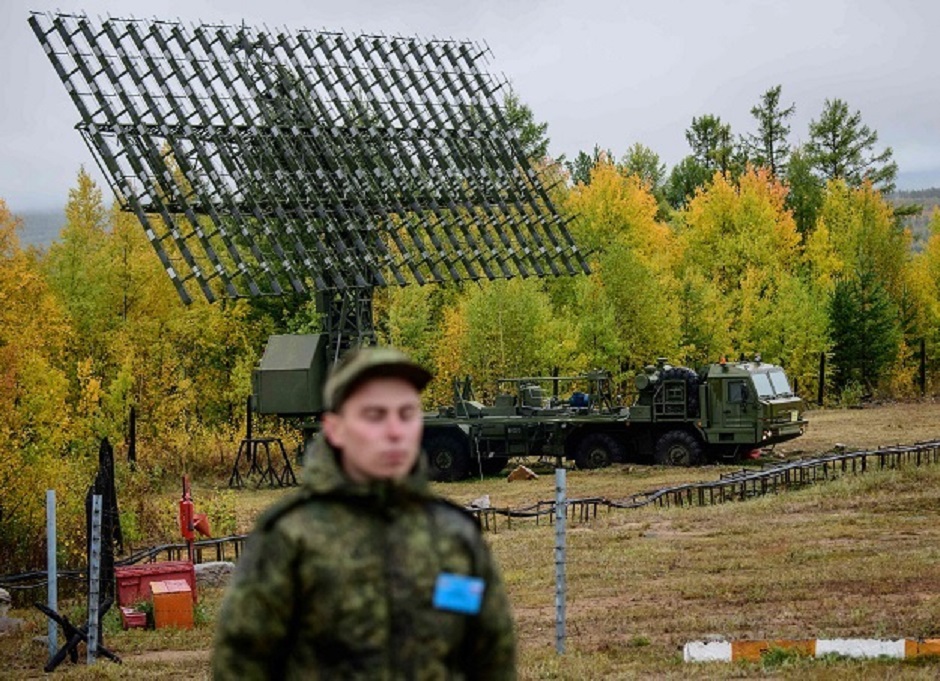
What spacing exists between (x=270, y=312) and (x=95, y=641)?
131 ft

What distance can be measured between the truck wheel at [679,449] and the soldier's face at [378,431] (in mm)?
32589

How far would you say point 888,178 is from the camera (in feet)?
263

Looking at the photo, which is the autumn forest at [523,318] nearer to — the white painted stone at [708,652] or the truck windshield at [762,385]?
the truck windshield at [762,385]

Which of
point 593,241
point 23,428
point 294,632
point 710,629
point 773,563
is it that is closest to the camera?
point 294,632

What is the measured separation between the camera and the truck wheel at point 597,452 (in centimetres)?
3706

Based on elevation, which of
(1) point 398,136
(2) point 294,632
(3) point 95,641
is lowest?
(3) point 95,641

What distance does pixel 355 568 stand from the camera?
4051 mm

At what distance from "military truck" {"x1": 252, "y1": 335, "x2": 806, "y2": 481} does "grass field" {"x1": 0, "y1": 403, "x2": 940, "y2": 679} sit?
699cm

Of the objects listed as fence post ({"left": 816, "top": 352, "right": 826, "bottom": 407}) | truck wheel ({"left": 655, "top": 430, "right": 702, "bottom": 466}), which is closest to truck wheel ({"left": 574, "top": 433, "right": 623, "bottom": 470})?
truck wheel ({"left": 655, "top": 430, "right": 702, "bottom": 466})

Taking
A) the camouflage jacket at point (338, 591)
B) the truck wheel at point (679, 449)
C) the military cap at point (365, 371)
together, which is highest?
the military cap at point (365, 371)

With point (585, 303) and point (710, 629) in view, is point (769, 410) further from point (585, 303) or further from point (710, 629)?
point (710, 629)

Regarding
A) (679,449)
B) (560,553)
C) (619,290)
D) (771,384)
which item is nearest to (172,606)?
(560,553)

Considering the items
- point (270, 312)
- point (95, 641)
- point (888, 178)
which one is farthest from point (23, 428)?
point (888, 178)

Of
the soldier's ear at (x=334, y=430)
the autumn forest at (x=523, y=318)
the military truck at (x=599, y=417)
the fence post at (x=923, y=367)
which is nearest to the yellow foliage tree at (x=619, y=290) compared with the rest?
the autumn forest at (x=523, y=318)
